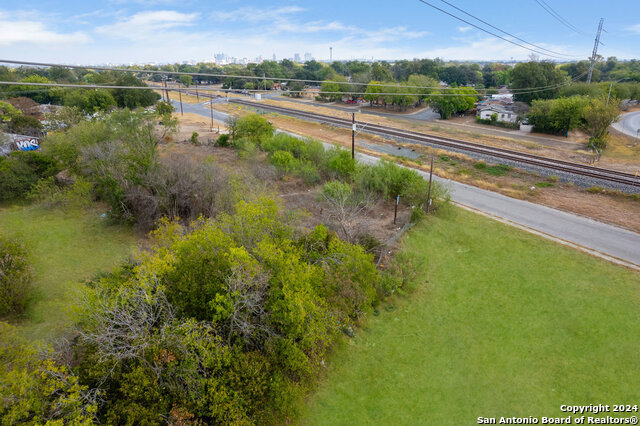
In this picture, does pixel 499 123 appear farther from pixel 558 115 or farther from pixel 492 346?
pixel 492 346

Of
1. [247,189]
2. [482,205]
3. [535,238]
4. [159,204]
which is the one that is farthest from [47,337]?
[482,205]

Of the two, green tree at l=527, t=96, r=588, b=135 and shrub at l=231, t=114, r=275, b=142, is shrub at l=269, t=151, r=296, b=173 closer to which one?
shrub at l=231, t=114, r=275, b=142

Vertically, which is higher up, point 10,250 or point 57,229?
point 10,250

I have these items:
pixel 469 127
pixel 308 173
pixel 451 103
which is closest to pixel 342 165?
pixel 308 173

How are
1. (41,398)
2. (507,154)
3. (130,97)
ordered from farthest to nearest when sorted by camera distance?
1. (130,97)
2. (507,154)
3. (41,398)

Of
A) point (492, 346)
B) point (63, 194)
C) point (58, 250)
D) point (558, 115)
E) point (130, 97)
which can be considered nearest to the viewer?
point (492, 346)

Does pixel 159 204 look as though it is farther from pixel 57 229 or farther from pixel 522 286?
pixel 522 286
